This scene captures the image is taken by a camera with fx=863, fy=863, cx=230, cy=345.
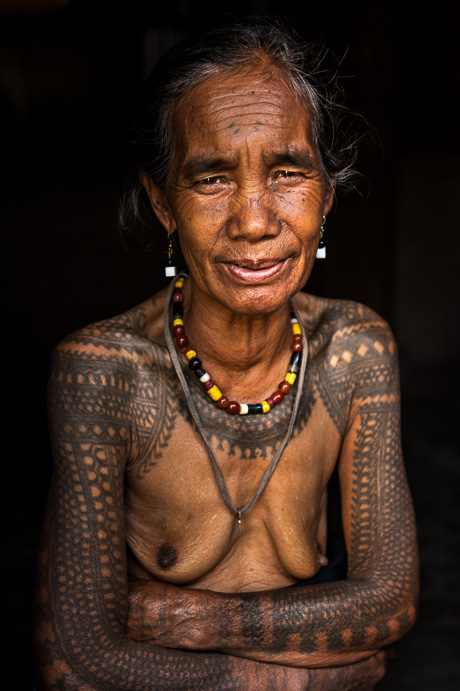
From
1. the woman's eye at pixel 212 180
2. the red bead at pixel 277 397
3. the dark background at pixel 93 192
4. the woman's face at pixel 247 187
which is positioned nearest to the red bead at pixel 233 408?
the red bead at pixel 277 397

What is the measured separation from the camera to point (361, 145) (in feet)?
19.2

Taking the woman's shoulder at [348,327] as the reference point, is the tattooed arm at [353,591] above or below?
below

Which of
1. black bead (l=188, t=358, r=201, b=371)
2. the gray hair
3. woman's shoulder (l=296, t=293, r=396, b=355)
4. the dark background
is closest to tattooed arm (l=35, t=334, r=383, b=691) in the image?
black bead (l=188, t=358, r=201, b=371)

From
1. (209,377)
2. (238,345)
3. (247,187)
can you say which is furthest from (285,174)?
(209,377)

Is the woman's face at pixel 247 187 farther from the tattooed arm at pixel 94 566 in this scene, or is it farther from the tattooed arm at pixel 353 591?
the tattooed arm at pixel 353 591

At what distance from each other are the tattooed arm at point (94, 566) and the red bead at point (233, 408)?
→ 0.31 m

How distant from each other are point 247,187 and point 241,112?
8.1 inches

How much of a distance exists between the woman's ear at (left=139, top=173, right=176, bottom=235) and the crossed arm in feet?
1.48

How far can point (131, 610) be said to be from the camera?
246cm

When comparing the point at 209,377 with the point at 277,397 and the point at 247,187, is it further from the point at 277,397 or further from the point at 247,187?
the point at 247,187

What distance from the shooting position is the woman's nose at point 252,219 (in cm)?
227

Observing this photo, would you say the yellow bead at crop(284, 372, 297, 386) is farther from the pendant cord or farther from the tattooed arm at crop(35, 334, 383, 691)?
the tattooed arm at crop(35, 334, 383, 691)

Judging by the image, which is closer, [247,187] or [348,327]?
[247,187]

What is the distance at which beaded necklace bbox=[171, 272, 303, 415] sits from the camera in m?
2.63
